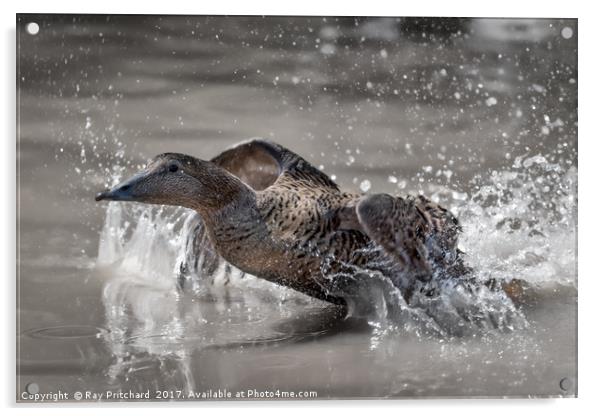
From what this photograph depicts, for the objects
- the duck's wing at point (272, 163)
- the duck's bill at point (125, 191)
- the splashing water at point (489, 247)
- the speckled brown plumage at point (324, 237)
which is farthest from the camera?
the duck's wing at point (272, 163)

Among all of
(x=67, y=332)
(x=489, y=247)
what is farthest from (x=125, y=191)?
(x=489, y=247)

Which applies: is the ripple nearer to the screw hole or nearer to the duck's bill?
the duck's bill

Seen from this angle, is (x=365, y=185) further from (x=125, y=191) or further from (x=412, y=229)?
(x=125, y=191)

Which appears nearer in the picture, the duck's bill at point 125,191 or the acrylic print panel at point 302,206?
the duck's bill at point 125,191

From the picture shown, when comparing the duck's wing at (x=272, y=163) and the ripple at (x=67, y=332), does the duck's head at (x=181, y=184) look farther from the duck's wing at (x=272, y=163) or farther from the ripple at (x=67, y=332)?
the ripple at (x=67, y=332)

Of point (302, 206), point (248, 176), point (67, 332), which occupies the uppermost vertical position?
point (248, 176)

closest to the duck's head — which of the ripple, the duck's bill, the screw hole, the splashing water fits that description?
the duck's bill

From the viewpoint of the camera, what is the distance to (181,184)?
8.93ft

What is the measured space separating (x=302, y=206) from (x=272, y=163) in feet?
1.08

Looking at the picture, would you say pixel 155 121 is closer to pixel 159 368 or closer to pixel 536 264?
pixel 159 368

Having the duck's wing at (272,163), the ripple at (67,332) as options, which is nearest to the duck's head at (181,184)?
the duck's wing at (272,163)

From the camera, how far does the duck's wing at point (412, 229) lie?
106 inches
